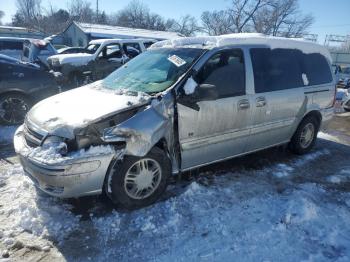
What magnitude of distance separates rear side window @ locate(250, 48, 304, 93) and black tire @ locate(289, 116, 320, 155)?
732 millimetres

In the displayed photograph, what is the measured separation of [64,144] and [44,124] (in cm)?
47

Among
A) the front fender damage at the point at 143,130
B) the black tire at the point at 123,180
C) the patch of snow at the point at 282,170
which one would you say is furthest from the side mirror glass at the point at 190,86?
the patch of snow at the point at 282,170

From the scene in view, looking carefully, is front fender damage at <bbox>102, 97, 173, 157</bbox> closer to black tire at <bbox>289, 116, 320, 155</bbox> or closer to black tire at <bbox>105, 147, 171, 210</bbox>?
black tire at <bbox>105, 147, 171, 210</bbox>

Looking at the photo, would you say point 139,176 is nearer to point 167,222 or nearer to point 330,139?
point 167,222

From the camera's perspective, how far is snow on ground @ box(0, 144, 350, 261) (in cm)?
303

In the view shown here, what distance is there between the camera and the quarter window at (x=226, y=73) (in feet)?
13.2

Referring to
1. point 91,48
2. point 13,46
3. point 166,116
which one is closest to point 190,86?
point 166,116

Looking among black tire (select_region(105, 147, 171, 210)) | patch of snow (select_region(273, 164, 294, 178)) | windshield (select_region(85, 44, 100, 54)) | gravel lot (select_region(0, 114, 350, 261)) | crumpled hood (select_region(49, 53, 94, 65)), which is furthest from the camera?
windshield (select_region(85, 44, 100, 54))

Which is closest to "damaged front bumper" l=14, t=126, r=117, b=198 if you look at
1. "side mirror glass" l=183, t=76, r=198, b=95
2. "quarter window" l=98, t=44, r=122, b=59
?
"side mirror glass" l=183, t=76, r=198, b=95

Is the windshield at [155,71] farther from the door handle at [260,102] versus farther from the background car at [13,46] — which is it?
the background car at [13,46]

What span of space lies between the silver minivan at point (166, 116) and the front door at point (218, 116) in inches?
0.5

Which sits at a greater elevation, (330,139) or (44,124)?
Answer: (44,124)

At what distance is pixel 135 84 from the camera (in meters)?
4.10

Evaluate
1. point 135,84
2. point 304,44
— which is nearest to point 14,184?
point 135,84
